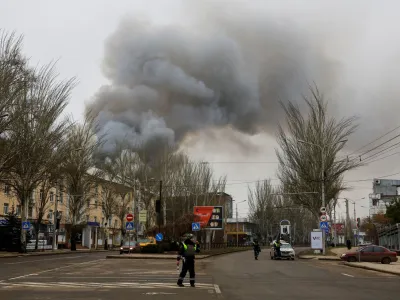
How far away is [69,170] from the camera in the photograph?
50875 mm

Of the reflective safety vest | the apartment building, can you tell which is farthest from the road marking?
the apartment building

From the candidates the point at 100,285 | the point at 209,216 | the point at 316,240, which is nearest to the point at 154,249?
the point at 209,216

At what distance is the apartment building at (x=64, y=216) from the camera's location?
55.1 m

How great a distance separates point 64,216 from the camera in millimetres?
69438

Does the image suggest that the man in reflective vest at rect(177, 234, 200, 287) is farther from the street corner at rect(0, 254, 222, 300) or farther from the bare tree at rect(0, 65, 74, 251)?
the bare tree at rect(0, 65, 74, 251)

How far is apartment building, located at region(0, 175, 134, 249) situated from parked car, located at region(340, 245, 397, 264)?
97.8 ft

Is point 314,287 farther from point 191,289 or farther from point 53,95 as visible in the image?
point 53,95

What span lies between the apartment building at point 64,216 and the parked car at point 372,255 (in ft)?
97.8

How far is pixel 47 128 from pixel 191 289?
30.0 meters

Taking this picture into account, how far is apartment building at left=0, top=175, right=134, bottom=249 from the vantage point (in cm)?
5509

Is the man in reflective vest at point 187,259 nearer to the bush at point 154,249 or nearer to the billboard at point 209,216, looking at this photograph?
the bush at point 154,249

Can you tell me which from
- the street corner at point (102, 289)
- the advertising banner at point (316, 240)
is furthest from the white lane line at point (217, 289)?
the advertising banner at point (316, 240)

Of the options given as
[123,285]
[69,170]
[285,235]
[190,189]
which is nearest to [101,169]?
[69,170]

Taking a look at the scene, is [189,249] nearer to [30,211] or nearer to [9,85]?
[9,85]
